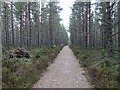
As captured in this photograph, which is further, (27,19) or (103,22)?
(103,22)

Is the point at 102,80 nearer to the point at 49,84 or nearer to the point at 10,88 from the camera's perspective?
the point at 49,84

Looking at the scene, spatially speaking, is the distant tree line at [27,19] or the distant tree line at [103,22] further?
the distant tree line at [27,19]

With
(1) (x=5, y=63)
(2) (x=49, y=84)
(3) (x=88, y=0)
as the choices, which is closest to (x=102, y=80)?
(2) (x=49, y=84)

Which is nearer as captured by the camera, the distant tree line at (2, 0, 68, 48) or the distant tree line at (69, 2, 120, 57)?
the distant tree line at (69, 2, 120, 57)

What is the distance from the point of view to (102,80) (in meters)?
9.93

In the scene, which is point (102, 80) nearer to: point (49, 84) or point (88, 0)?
point (49, 84)

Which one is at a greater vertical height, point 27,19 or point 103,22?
point 27,19

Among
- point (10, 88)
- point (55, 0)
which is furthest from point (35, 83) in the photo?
point (55, 0)

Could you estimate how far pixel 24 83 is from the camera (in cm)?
1035

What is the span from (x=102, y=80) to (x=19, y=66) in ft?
16.1

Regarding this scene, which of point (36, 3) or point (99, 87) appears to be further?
point (36, 3)

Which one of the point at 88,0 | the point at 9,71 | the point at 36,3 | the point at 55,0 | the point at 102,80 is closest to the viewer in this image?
the point at 102,80

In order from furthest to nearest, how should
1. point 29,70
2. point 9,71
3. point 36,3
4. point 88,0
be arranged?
point 36,3
point 88,0
point 29,70
point 9,71

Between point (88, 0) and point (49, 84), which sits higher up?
point (88, 0)
